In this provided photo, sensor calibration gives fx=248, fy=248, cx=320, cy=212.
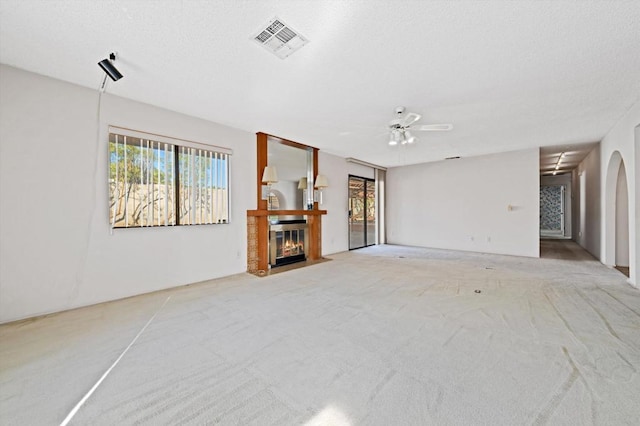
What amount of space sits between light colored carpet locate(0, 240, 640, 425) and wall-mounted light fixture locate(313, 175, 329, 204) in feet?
9.05

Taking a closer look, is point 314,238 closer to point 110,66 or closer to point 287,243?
point 287,243

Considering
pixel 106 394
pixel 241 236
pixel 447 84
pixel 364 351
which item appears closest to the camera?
pixel 106 394

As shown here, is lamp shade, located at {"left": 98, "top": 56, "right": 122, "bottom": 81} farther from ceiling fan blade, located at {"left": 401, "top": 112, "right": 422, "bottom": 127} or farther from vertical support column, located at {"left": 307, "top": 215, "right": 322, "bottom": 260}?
vertical support column, located at {"left": 307, "top": 215, "right": 322, "bottom": 260}

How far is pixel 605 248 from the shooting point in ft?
16.0

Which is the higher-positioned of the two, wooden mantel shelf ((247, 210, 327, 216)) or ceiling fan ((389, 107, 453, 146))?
ceiling fan ((389, 107, 453, 146))

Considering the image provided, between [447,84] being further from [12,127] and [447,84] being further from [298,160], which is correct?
[12,127]

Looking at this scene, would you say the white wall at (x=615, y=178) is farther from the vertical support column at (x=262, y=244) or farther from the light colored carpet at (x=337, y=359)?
the vertical support column at (x=262, y=244)

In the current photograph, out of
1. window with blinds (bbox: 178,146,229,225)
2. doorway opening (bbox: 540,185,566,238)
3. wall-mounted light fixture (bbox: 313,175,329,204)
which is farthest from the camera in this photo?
doorway opening (bbox: 540,185,566,238)

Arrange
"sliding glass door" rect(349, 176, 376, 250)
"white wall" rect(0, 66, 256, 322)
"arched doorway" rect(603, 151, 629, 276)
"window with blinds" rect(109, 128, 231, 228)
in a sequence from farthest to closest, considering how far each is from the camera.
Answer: "sliding glass door" rect(349, 176, 376, 250) < "arched doorway" rect(603, 151, 629, 276) < "window with blinds" rect(109, 128, 231, 228) < "white wall" rect(0, 66, 256, 322)

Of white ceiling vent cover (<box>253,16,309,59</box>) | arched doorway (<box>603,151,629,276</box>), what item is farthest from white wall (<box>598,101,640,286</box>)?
white ceiling vent cover (<box>253,16,309,59</box>)

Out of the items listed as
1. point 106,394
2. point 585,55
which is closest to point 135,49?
point 106,394

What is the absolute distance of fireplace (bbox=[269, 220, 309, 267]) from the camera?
4934 mm

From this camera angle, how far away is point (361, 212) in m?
7.58

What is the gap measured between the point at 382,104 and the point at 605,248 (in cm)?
547
